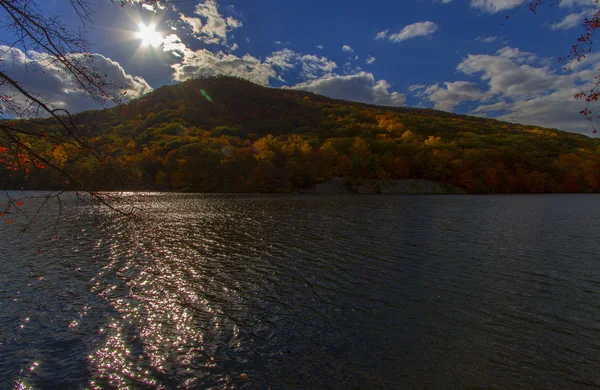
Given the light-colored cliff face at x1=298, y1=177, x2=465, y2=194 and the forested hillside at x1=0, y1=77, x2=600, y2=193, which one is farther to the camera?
the light-colored cliff face at x1=298, y1=177, x2=465, y2=194

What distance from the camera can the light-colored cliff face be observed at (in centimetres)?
10581

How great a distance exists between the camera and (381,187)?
109812mm

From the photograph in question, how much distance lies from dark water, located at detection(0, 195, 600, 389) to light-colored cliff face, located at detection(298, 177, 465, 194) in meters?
82.0

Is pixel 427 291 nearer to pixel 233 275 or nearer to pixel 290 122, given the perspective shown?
pixel 233 275

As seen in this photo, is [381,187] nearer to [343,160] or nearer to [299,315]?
[343,160]

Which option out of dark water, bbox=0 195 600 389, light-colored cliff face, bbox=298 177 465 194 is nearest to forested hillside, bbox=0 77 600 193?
light-colored cliff face, bbox=298 177 465 194

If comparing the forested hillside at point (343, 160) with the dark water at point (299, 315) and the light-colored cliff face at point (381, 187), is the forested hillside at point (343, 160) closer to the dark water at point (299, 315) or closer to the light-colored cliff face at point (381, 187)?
the light-colored cliff face at point (381, 187)

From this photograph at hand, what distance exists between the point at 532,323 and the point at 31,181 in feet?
444

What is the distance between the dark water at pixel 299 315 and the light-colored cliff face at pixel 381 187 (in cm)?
8200

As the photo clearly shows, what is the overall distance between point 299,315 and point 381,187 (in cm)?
10227

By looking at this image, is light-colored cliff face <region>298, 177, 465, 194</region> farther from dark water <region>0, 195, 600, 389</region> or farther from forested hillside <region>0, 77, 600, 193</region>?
dark water <region>0, 195, 600, 389</region>

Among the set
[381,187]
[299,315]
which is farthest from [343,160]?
[299,315]

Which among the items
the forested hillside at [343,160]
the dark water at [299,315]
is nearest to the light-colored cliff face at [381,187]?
the forested hillside at [343,160]

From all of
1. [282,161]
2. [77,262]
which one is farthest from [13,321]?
[282,161]
